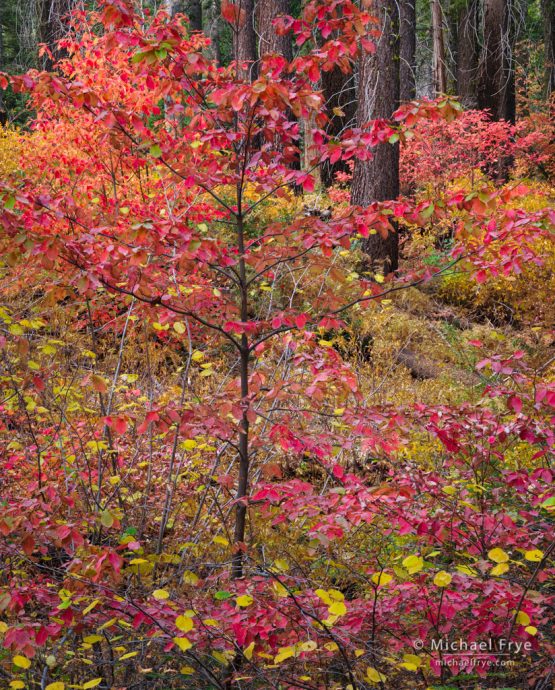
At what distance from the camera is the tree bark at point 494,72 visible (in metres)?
15.8

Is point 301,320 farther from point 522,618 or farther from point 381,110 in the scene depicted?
point 381,110

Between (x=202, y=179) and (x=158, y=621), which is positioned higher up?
(x=202, y=179)

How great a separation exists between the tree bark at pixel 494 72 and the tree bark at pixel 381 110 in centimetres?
651

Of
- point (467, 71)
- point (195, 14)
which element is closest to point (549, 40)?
point (467, 71)

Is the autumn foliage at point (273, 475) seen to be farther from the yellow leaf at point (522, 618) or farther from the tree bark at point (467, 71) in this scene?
the tree bark at point (467, 71)

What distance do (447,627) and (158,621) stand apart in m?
0.95

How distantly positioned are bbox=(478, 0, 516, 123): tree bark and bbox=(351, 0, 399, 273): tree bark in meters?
6.51

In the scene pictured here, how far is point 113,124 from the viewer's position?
284 cm

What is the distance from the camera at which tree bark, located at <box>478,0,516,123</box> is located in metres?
15.8

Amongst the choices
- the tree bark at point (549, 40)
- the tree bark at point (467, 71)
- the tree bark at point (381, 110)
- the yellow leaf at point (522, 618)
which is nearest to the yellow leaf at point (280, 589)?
the yellow leaf at point (522, 618)

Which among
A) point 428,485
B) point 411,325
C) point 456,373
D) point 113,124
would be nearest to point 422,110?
point 113,124

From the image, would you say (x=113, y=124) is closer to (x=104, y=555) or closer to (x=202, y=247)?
(x=202, y=247)

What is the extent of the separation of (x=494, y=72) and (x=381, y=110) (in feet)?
29.4

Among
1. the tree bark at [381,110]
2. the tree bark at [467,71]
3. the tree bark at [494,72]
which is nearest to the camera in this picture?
the tree bark at [381,110]
